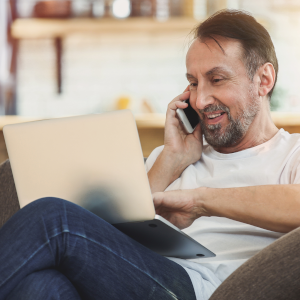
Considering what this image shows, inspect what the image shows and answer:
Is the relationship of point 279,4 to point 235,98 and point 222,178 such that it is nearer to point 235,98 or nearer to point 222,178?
point 235,98

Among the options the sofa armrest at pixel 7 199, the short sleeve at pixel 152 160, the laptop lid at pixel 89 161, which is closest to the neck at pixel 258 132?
the short sleeve at pixel 152 160

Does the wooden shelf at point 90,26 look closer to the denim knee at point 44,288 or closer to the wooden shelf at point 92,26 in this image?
the wooden shelf at point 92,26

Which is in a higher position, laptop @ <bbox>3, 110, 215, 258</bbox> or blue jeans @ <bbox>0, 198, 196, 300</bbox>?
laptop @ <bbox>3, 110, 215, 258</bbox>

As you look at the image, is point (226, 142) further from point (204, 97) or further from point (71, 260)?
point (71, 260)

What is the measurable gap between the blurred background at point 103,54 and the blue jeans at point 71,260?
2.13 metres

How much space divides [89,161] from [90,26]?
241 centimetres

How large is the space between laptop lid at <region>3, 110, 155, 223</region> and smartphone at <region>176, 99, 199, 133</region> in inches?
24.6

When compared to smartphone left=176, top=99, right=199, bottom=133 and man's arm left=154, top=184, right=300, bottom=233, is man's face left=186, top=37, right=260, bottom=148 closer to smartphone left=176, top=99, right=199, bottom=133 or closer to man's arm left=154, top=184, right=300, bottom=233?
smartphone left=176, top=99, right=199, bottom=133

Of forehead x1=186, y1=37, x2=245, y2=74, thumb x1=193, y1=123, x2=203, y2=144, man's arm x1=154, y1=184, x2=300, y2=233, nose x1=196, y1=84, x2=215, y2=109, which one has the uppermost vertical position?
forehead x1=186, y1=37, x2=245, y2=74

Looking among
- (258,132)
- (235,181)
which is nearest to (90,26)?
(258,132)

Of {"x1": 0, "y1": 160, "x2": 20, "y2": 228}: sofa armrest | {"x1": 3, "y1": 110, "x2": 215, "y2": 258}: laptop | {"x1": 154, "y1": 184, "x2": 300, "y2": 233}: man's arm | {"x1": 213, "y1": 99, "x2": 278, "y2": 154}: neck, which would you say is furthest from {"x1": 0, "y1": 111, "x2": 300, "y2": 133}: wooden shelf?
{"x1": 3, "y1": 110, "x2": 215, "y2": 258}: laptop

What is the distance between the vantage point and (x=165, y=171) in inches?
53.3

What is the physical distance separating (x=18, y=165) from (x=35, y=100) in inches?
91.8

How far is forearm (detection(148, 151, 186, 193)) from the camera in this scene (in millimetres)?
1347
